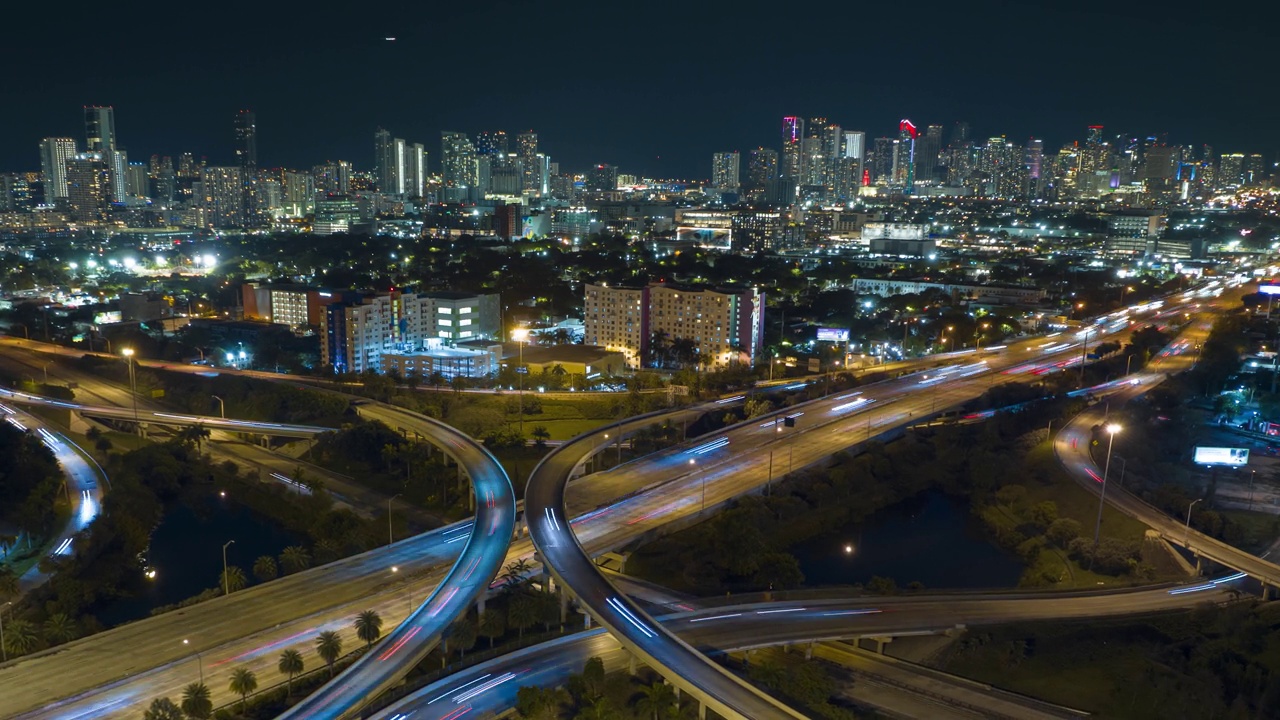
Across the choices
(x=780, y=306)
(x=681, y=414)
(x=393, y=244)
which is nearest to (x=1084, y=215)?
(x=780, y=306)

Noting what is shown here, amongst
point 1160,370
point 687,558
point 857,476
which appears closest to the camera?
point 687,558

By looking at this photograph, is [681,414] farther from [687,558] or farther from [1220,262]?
[1220,262]

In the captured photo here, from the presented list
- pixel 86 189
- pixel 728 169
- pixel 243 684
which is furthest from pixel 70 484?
pixel 728 169

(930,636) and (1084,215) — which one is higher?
(1084,215)

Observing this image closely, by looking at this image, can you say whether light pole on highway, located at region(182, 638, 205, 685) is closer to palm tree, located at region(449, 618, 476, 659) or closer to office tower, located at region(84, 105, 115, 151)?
palm tree, located at region(449, 618, 476, 659)

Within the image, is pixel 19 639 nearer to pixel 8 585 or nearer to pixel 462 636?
pixel 8 585

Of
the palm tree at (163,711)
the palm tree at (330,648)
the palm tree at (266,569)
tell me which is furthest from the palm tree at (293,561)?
the palm tree at (163,711)

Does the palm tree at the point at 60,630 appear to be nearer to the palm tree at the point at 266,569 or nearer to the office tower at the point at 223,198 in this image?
the palm tree at the point at 266,569

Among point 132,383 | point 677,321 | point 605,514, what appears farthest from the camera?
point 677,321
